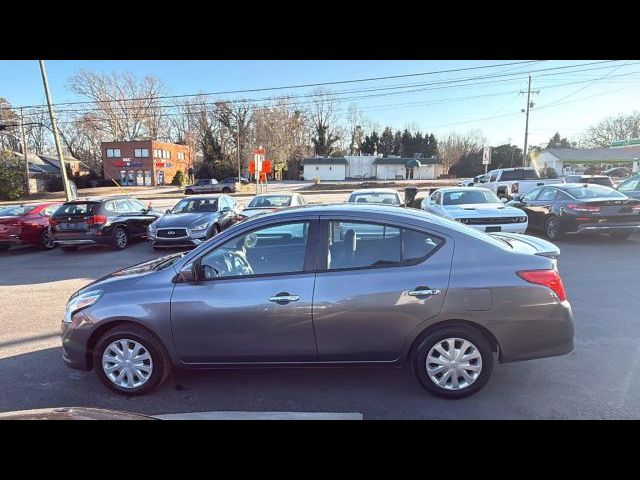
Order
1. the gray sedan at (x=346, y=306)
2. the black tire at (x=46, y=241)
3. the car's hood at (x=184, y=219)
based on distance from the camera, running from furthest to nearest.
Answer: the black tire at (x=46, y=241) < the car's hood at (x=184, y=219) < the gray sedan at (x=346, y=306)

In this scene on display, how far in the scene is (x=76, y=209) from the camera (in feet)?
35.7

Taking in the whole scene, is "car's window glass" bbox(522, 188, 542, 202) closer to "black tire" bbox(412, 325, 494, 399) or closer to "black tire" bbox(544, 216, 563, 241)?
"black tire" bbox(544, 216, 563, 241)

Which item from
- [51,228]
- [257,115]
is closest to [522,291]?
[51,228]

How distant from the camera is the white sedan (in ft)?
29.4

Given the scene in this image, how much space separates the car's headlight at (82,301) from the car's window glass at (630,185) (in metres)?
14.0

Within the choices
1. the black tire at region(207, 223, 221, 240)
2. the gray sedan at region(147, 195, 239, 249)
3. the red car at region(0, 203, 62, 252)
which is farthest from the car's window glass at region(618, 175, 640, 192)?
the red car at region(0, 203, 62, 252)

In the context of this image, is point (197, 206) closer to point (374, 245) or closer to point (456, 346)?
point (374, 245)

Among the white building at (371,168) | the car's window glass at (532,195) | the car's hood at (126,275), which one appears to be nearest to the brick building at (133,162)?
the white building at (371,168)

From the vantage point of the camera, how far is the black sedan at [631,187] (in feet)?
36.4

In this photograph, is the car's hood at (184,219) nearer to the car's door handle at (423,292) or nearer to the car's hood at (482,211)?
the car's hood at (482,211)

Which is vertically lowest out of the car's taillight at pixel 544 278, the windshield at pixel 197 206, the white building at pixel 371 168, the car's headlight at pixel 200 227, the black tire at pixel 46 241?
the black tire at pixel 46 241

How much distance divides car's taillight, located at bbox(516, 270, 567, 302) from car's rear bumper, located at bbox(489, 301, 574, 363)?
0.13 metres

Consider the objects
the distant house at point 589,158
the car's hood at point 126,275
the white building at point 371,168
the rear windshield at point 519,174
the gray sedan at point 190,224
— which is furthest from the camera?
the white building at point 371,168
